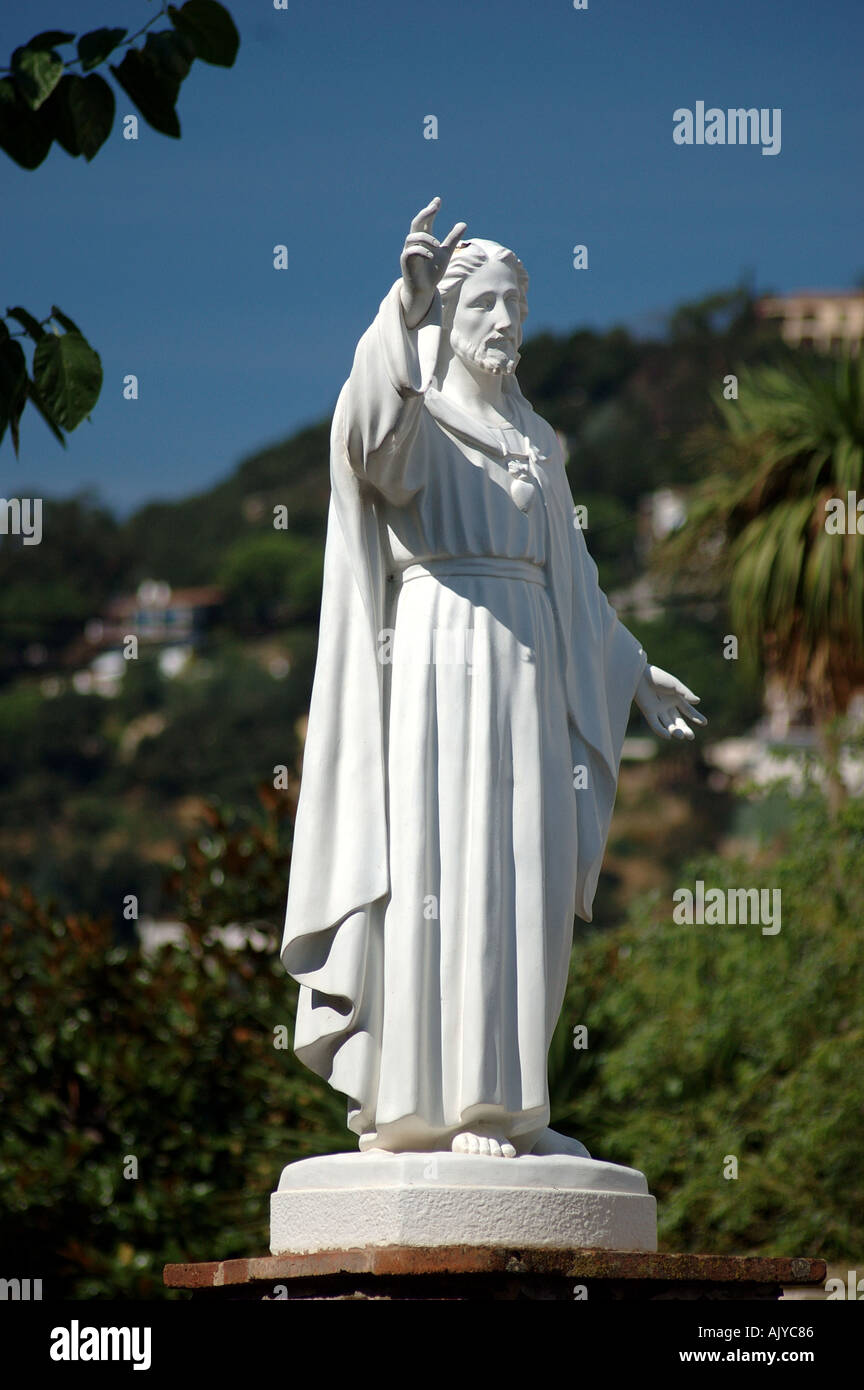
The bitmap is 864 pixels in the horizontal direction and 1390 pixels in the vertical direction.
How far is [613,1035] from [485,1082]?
31.0 feet

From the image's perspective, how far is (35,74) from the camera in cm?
529

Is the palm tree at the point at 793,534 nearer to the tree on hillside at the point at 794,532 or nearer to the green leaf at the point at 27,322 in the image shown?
the tree on hillside at the point at 794,532

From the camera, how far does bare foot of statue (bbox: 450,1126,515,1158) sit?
6840 mm

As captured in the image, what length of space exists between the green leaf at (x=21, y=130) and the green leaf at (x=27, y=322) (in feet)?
1.30

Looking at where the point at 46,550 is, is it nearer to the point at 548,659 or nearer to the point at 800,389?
the point at 800,389

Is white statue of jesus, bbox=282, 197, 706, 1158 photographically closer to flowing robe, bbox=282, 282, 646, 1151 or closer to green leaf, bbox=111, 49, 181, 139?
flowing robe, bbox=282, 282, 646, 1151

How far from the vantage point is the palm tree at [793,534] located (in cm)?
1764

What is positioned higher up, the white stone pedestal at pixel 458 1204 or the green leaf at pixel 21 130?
the green leaf at pixel 21 130

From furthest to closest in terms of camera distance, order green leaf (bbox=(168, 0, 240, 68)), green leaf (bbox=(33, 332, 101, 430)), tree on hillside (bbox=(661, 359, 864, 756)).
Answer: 1. tree on hillside (bbox=(661, 359, 864, 756))
2. green leaf (bbox=(33, 332, 101, 430))
3. green leaf (bbox=(168, 0, 240, 68))

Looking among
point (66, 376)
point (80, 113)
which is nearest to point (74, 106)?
point (80, 113)

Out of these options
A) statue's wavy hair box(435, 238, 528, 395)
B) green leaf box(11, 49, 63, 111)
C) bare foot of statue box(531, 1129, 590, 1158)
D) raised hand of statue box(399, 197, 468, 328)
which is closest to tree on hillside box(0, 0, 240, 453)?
green leaf box(11, 49, 63, 111)

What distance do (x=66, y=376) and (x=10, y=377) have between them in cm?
15

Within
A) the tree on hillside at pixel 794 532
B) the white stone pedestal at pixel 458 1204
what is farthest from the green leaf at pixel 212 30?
the tree on hillside at pixel 794 532
